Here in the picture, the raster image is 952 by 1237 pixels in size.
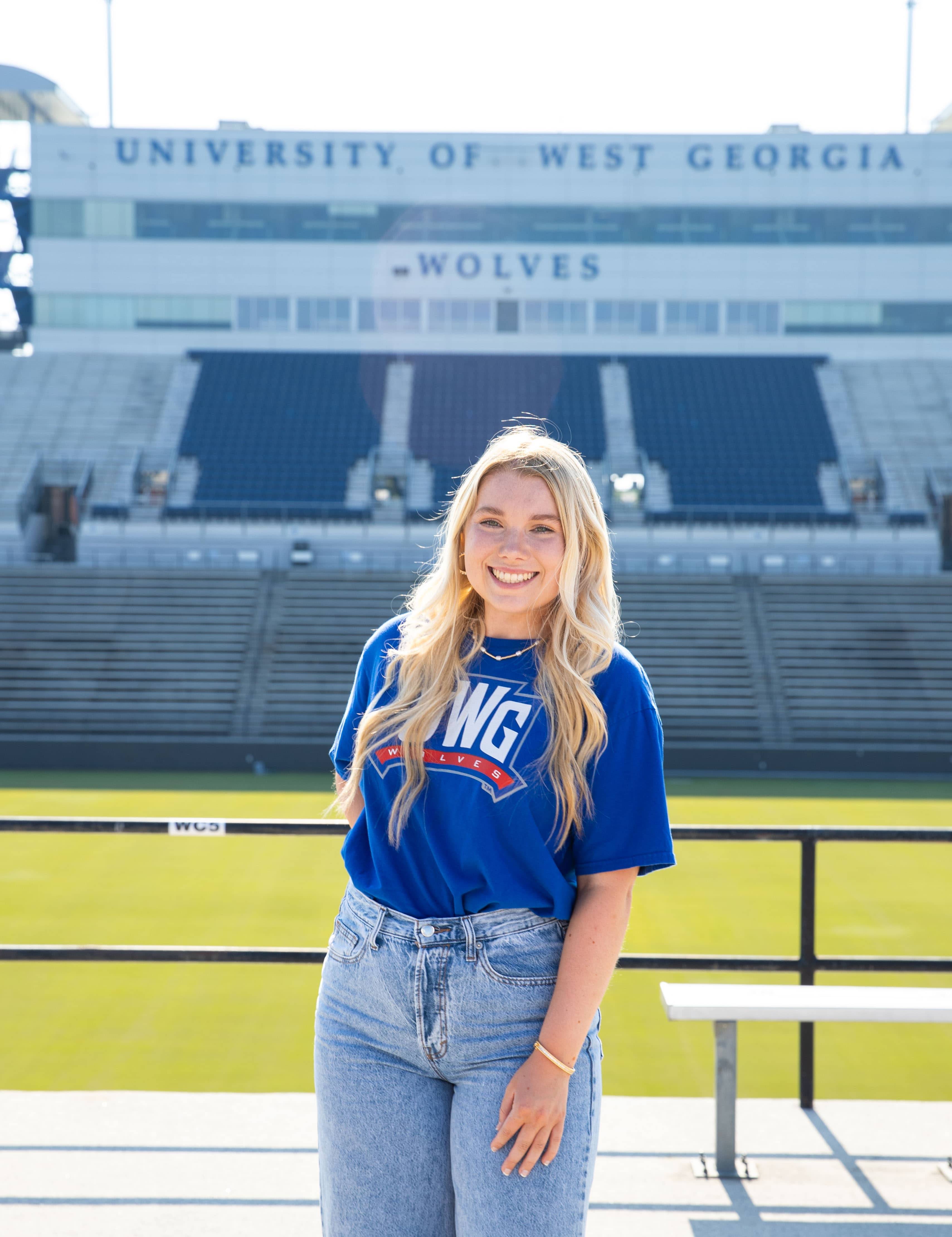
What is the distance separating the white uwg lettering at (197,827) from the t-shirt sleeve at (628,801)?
5.44 feet

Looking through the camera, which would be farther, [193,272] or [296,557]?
[193,272]

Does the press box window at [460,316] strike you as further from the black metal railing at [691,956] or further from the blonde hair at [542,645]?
the blonde hair at [542,645]

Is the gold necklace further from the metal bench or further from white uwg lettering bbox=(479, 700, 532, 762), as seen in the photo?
the metal bench

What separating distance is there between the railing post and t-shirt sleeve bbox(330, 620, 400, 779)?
64.9 inches

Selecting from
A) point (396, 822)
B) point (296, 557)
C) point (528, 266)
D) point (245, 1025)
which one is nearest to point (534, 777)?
point (396, 822)

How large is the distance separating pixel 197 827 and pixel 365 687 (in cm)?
140

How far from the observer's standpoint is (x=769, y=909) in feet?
28.6

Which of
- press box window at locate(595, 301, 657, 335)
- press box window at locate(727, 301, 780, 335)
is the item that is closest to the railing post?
press box window at locate(595, 301, 657, 335)

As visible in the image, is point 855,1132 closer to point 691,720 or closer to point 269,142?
point 691,720

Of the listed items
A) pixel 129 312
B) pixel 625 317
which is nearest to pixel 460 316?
pixel 625 317

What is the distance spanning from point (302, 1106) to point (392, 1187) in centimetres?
182

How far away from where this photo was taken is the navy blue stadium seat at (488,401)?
30.1m

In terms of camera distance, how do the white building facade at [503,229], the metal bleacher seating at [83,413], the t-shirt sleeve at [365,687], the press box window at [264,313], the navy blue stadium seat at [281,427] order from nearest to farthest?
the t-shirt sleeve at [365,687] < the navy blue stadium seat at [281,427] < the metal bleacher seating at [83,413] < the white building facade at [503,229] < the press box window at [264,313]

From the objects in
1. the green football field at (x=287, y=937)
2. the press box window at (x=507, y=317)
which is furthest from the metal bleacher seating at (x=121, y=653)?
the press box window at (x=507, y=317)
